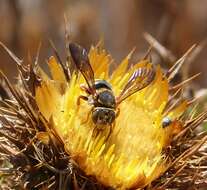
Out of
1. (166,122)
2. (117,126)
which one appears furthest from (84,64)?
(166,122)

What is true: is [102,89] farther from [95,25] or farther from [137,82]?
[95,25]

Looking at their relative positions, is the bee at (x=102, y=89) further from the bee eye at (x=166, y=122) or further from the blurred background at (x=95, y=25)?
the blurred background at (x=95, y=25)

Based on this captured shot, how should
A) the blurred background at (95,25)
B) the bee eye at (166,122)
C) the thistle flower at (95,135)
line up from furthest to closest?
1. the blurred background at (95,25)
2. the bee eye at (166,122)
3. the thistle flower at (95,135)

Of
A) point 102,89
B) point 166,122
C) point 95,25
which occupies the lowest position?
point 166,122

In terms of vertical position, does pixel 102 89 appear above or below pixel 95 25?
below

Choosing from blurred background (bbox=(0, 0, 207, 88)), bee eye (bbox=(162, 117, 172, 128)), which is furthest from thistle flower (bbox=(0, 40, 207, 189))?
blurred background (bbox=(0, 0, 207, 88))

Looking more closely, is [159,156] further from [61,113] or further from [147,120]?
[61,113]

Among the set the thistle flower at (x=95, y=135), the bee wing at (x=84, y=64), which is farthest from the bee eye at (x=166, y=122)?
the bee wing at (x=84, y=64)

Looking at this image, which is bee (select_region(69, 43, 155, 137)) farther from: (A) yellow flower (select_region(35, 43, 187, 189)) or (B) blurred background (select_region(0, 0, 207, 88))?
(B) blurred background (select_region(0, 0, 207, 88))
